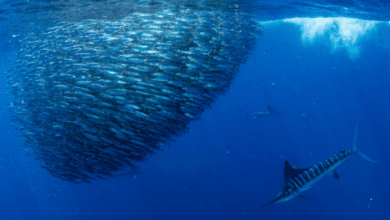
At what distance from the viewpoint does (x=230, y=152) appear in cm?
2705

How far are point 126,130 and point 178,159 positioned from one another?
20.3 meters

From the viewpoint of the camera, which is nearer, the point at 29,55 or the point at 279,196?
the point at 279,196

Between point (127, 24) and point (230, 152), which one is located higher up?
point (127, 24)

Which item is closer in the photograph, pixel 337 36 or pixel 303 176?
pixel 303 176

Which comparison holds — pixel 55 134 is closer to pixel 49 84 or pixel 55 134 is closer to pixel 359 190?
pixel 49 84

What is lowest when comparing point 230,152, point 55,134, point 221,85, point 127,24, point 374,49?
point 230,152

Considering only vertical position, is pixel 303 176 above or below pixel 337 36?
below

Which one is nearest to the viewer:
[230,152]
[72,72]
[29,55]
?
[72,72]

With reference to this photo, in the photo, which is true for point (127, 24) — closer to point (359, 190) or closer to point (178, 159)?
point (178, 159)

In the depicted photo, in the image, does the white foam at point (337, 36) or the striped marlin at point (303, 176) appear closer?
the striped marlin at point (303, 176)

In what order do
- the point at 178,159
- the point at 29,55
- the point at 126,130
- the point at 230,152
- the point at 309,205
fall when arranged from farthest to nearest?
the point at 230,152 < the point at 178,159 < the point at 309,205 < the point at 29,55 < the point at 126,130

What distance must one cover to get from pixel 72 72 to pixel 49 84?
2.04 ft

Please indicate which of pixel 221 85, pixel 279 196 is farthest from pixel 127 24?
pixel 279 196

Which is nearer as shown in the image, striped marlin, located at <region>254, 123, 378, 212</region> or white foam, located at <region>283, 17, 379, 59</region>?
striped marlin, located at <region>254, 123, 378, 212</region>
